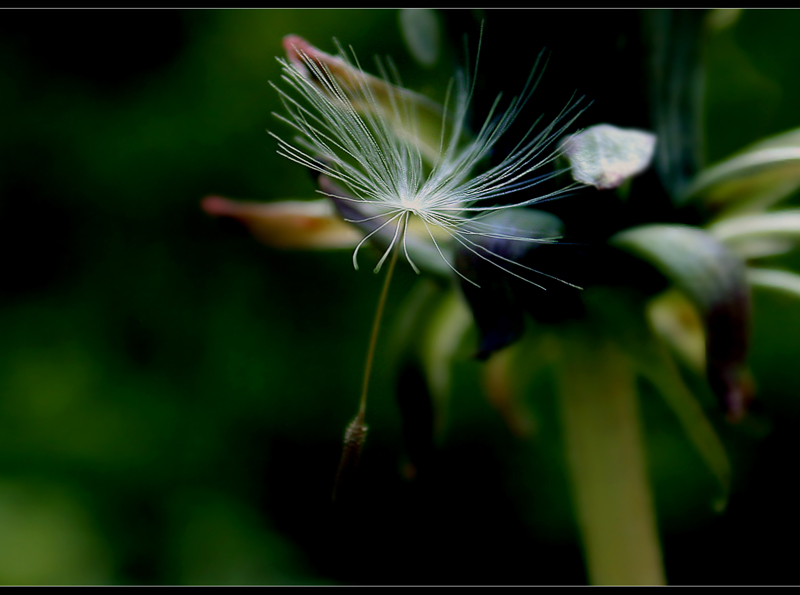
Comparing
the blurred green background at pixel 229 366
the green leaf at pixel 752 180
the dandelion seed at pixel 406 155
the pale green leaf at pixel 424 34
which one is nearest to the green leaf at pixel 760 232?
the green leaf at pixel 752 180

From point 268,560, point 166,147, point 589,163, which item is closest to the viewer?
point 589,163

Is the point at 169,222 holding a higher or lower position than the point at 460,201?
lower

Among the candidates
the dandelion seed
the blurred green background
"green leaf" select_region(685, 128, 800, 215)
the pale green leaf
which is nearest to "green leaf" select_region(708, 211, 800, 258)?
"green leaf" select_region(685, 128, 800, 215)

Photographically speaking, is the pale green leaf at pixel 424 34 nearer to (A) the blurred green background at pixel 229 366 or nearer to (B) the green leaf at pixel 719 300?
(B) the green leaf at pixel 719 300

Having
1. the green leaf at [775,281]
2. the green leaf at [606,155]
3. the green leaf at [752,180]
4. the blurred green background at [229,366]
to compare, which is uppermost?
the green leaf at [606,155]

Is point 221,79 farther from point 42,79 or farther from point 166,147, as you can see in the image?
point 42,79

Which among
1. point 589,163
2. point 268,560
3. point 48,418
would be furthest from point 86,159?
point 589,163

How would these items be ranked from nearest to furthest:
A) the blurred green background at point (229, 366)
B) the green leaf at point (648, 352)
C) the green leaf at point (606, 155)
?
the green leaf at point (606, 155)
the green leaf at point (648, 352)
the blurred green background at point (229, 366)
